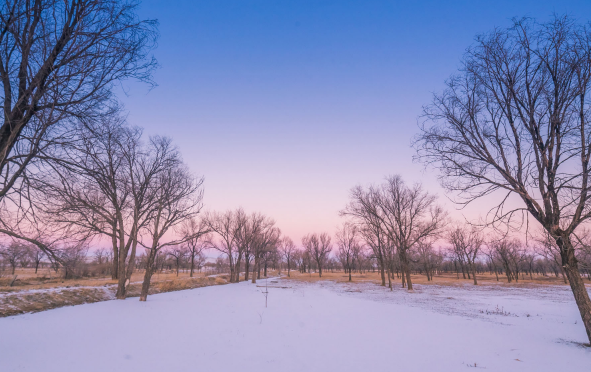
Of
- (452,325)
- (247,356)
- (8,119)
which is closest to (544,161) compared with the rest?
(452,325)

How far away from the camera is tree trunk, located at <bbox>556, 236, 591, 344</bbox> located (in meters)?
7.36

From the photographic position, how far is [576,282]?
24.6ft

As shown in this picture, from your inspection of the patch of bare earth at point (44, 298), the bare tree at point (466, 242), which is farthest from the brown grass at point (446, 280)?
the patch of bare earth at point (44, 298)

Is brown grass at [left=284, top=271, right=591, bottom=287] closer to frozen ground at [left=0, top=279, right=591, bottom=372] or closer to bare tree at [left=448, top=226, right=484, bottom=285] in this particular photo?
bare tree at [left=448, top=226, right=484, bottom=285]

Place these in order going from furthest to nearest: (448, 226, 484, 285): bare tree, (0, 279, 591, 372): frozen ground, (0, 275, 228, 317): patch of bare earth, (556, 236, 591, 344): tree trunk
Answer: (448, 226, 484, 285): bare tree < (0, 275, 228, 317): patch of bare earth < (556, 236, 591, 344): tree trunk < (0, 279, 591, 372): frozen ground

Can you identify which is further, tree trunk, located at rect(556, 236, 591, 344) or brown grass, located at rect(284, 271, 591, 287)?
brown grass, located at rect(284, 271, 591, 287)

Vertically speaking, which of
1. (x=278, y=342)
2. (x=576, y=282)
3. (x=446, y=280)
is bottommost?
(x=446, y=280)

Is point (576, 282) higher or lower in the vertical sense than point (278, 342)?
higher

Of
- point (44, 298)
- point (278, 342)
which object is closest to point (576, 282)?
point (278, 342)

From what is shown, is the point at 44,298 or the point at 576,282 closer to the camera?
the point at 576,282

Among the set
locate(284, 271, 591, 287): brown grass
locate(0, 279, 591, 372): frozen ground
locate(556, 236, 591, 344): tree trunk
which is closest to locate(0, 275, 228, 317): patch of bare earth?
locate(0, 279, 591, 372): frozen ground

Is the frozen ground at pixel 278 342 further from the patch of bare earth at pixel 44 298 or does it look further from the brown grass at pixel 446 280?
the brown grass at pixel 446 280

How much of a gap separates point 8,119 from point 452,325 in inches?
543

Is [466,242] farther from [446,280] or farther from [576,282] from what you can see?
[576,282]
